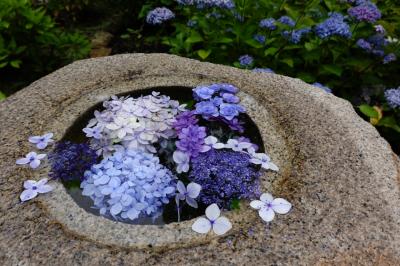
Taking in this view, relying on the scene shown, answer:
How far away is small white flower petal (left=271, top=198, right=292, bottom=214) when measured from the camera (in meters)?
1.57

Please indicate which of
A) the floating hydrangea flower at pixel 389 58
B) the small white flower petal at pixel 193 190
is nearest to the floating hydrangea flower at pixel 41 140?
the small white flower petal at pixel 193 190

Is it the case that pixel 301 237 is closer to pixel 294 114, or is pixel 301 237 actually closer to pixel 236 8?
pixel 294 114

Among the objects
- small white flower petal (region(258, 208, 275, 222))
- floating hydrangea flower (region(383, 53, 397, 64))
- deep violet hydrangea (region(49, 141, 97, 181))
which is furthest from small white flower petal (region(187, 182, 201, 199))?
floating hydrangea flower (region(383, 53, 397, 64))

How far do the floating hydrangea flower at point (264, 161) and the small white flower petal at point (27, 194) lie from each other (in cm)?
83

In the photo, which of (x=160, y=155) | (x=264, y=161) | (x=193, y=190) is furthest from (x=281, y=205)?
(x=160, y=155)

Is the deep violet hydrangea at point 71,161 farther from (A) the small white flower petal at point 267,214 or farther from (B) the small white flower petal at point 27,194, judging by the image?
(A) the small white flower petal at point 267,214

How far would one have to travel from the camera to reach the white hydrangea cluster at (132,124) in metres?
1.81

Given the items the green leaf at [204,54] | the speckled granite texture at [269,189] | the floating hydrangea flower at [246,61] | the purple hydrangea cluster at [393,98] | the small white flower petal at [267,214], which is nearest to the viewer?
the speckled granite texture at [269,189]

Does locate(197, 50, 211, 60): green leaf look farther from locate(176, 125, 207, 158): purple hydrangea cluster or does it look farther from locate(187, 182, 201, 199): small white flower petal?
locate(187, 182, 201, 199): small white flower petal

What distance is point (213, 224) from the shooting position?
59.4 inches

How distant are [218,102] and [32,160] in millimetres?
834

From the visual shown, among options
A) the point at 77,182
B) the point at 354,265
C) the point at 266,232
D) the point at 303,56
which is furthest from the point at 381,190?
the point at 303,56

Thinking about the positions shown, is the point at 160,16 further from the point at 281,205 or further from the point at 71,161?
the point at 281,205

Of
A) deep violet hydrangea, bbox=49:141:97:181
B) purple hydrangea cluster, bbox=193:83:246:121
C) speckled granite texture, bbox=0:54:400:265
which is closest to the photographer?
speckled granite texture, bbox=0:54:400:265
